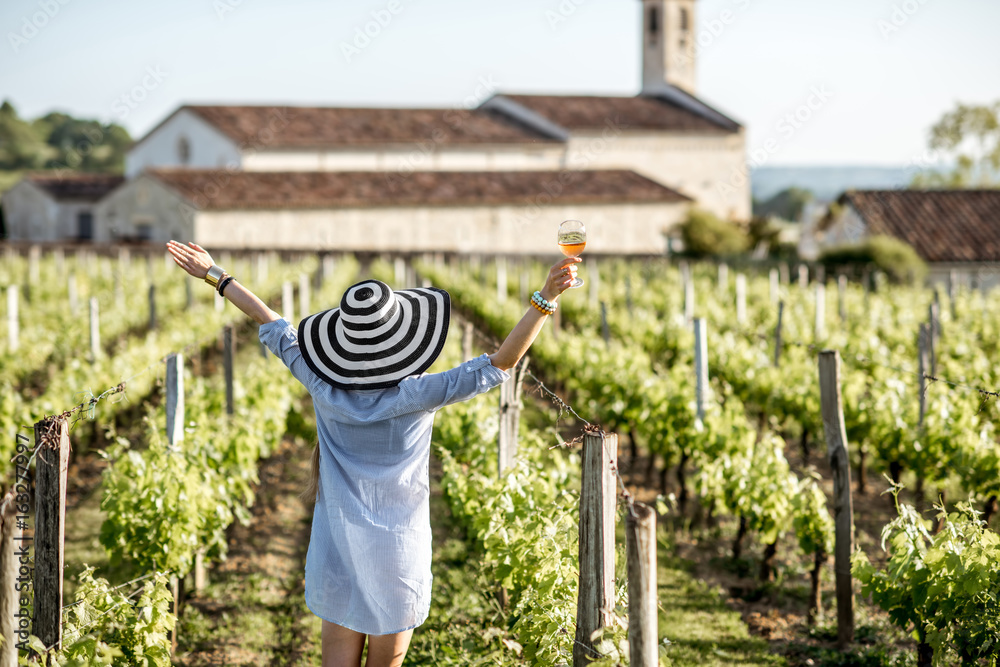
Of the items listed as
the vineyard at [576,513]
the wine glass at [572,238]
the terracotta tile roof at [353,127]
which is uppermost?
the terracotta tile roof at [353,127]

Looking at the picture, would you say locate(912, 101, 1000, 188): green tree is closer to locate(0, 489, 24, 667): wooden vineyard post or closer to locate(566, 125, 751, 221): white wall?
locate(566, 125, 751, 221): white wall

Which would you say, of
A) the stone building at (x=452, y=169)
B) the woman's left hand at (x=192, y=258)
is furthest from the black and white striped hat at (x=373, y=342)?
the stone building at (x=452, y=169)

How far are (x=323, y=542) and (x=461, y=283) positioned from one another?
18.4 metres

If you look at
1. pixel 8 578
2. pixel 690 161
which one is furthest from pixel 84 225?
pixel 8 578

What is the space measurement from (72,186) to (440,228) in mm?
19894

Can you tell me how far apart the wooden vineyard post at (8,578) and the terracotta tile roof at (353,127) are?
41930 mm

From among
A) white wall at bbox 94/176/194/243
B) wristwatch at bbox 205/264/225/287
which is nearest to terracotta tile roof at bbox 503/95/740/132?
white wall at bbox 94/176/194/243

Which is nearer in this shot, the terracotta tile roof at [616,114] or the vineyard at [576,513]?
the vineyard at [576,513]

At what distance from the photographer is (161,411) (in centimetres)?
690

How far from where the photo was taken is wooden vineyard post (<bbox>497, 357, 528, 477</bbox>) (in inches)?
203

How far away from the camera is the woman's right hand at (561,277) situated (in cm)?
273

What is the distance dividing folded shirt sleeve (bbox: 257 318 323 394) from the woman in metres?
0.01

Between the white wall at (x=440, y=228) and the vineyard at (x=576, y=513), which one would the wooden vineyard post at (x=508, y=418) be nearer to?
the vineyard at (x=576, y=513)

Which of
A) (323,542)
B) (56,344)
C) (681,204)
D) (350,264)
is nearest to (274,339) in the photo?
(323,542)
